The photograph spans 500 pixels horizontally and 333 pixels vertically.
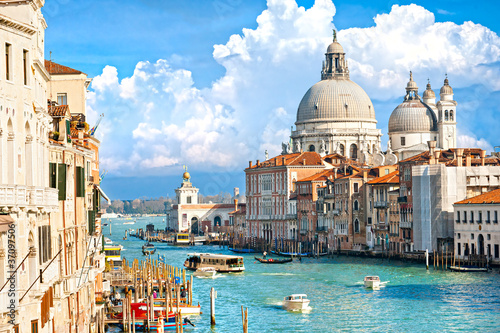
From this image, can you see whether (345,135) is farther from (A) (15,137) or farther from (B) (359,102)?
(A) (15,137)

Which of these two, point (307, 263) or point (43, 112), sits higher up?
point (43, 112)

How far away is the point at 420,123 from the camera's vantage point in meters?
89.3

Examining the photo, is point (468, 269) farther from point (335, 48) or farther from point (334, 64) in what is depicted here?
point (335, 48)

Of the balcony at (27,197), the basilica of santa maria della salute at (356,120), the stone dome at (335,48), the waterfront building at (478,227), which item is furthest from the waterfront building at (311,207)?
the balcony at (27,197)

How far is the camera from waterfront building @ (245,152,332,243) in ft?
257

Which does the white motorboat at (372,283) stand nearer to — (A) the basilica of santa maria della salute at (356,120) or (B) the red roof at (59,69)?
(B) the red roof at (59,69)

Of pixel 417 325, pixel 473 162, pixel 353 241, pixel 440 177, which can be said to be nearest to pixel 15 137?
pixel 417 325

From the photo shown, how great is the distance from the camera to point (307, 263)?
5969 centimetres

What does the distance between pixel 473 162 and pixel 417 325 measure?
28.9 meters

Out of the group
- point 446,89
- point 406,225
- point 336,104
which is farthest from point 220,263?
point 336,104

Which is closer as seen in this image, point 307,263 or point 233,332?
point 233,332

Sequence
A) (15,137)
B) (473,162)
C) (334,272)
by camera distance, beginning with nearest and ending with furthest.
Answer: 1. (15,137)
2. (334,272)
3. (473,162)

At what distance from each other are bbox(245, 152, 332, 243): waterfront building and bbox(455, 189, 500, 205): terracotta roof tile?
26.0m

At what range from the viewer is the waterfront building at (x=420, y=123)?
8812 cm
